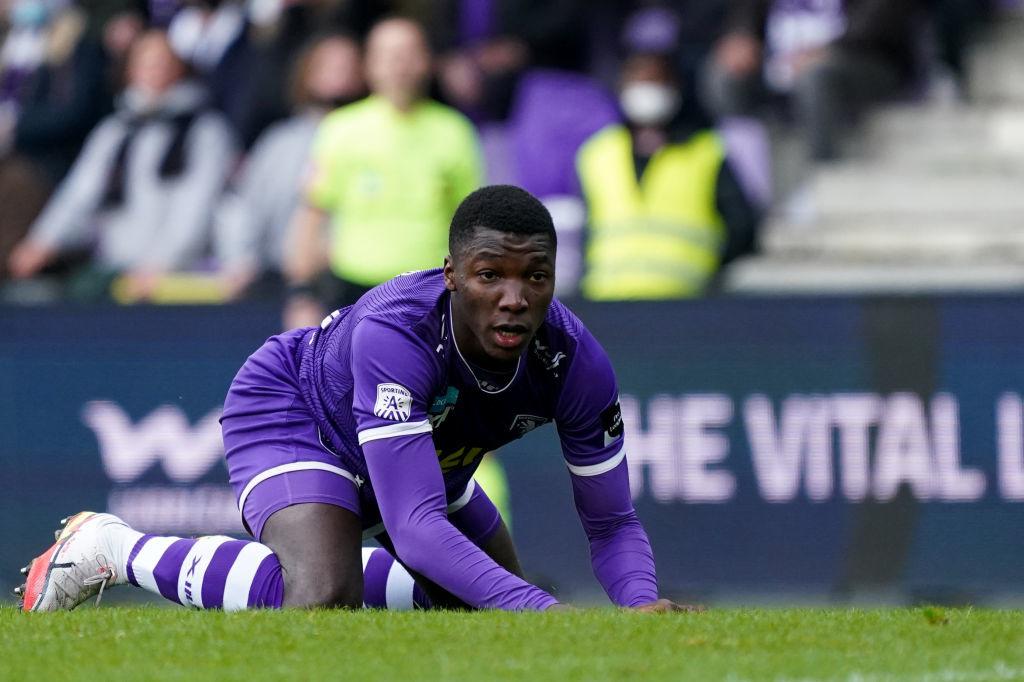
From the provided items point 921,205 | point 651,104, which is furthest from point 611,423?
point 921,205

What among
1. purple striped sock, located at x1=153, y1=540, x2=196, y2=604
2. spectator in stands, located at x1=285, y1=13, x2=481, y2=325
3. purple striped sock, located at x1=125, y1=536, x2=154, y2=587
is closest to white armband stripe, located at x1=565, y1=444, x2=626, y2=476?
purple striped sock, located at x1=153, y1=540, x2=196, y2=604

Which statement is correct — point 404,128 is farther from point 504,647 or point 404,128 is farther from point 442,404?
point 504,647

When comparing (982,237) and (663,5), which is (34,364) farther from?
(982,237)

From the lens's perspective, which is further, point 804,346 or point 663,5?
point 663,5

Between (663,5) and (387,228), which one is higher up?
(663,5)

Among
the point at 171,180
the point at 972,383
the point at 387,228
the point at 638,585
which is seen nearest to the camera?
the point at 638,585

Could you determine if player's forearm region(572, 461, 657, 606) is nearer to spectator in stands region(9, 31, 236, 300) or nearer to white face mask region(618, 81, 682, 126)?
white face mask region(618, 81, 682, 126)

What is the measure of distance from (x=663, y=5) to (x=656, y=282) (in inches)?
93.2

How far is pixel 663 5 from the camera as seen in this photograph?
40.8ft

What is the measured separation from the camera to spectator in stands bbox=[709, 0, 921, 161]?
39.6ft

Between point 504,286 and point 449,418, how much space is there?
0.67 metres

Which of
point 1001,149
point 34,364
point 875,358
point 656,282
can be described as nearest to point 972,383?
point 875,358

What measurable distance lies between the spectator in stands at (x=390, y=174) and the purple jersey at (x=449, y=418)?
14.3 feet

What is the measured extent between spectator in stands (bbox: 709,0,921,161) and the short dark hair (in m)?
6.37
